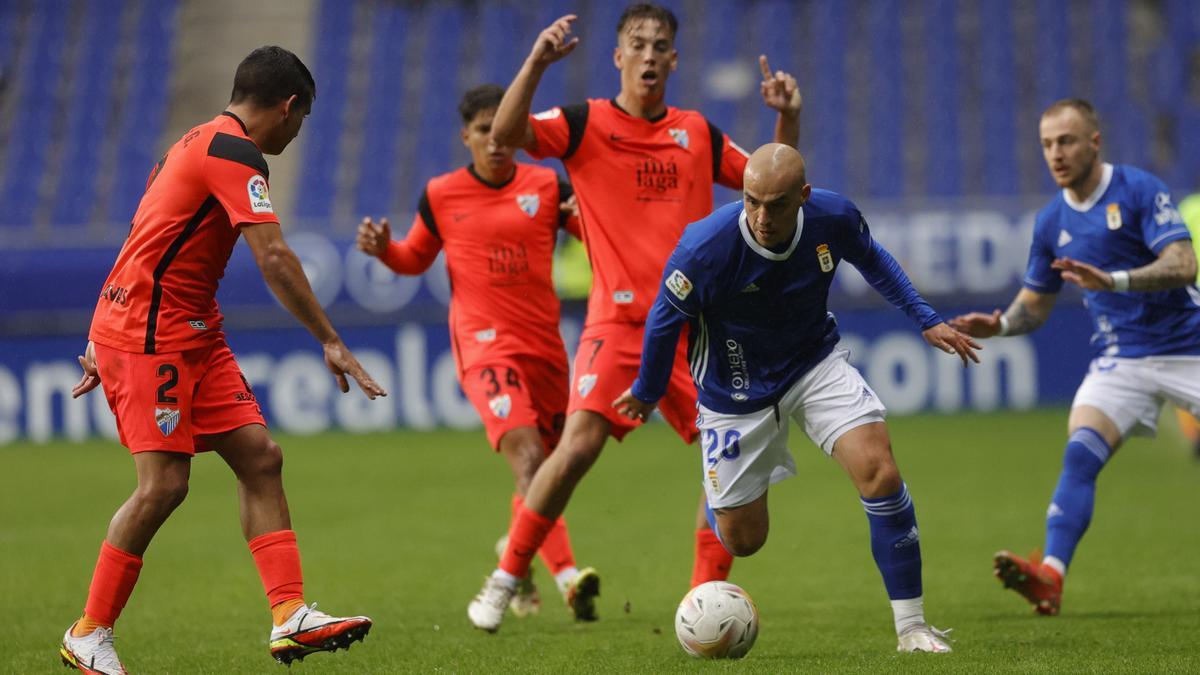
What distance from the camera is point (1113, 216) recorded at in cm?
754

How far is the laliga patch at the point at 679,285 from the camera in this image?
5.97 m

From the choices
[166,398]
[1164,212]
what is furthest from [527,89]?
[1164,212]

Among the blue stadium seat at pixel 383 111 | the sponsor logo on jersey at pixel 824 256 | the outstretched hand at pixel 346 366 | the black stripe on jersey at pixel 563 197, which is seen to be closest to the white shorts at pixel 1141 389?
the sponsor logo on jersey at pixel 824 256

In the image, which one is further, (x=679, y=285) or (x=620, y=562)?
(x=620, y=562)

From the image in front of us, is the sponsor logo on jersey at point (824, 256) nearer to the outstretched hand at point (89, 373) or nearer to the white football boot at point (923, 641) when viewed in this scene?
the white football boot at point (923, 641)

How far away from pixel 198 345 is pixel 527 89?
1.92 metres

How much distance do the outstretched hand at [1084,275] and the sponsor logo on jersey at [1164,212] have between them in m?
0.71

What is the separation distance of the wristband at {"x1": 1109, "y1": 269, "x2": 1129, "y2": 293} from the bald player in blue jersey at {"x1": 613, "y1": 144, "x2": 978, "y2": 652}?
124 centimetres

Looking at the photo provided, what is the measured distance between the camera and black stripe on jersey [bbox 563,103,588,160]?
7254mm

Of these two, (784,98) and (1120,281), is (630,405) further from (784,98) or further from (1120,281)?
(1120,281)

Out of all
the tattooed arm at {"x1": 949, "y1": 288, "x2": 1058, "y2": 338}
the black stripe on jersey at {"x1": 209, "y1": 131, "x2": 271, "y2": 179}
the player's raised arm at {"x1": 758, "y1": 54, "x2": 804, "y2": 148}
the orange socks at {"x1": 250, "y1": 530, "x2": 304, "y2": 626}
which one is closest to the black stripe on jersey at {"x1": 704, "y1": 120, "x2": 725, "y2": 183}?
the player's raised arm at {"x1": 758, "y1": 54, "x2": 804, "y2": 148}

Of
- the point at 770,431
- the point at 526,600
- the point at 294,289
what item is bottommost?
the point at 526,600

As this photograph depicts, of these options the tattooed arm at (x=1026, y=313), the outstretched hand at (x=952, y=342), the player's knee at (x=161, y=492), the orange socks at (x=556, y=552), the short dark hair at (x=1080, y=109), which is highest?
the short dark hair at (x=1080, y=109)

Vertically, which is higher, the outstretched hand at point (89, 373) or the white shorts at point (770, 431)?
the outstretched hand at point (89, 373)
